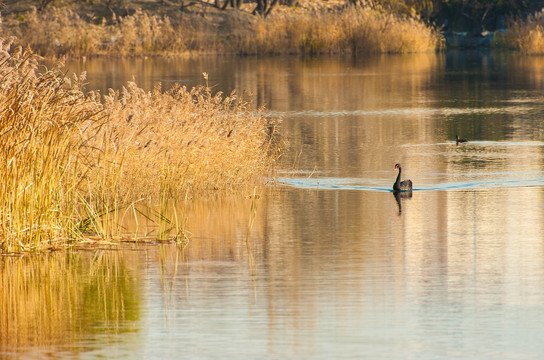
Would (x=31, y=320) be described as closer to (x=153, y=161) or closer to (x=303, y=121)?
(x=153, y=161)

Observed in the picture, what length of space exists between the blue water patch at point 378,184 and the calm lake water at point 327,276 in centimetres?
3

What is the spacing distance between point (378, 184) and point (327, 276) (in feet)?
20.6

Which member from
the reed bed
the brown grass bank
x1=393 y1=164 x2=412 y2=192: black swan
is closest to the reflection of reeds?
the reed bed

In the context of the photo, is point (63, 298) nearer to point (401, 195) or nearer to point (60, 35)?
point (401, 195)

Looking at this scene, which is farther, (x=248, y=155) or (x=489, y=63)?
(x=489, y=63)

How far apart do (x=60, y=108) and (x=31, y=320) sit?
12.1 ft

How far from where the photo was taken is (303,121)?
2597cm

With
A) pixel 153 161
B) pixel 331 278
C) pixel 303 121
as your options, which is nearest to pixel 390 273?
pixel 331 278

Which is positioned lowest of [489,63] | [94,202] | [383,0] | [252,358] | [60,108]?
[252,358]

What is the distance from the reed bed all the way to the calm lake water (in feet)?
1.72

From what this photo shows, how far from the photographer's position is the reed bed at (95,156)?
10977 mm

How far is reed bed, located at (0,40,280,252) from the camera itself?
11.0 meters

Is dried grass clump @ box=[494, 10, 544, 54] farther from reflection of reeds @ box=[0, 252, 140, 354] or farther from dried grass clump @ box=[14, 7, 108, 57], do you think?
reflection of reeds @ box=[0, 252, 140, 354]

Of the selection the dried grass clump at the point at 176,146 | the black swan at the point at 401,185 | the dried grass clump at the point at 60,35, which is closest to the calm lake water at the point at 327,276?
the black swan at the point at 401,185
